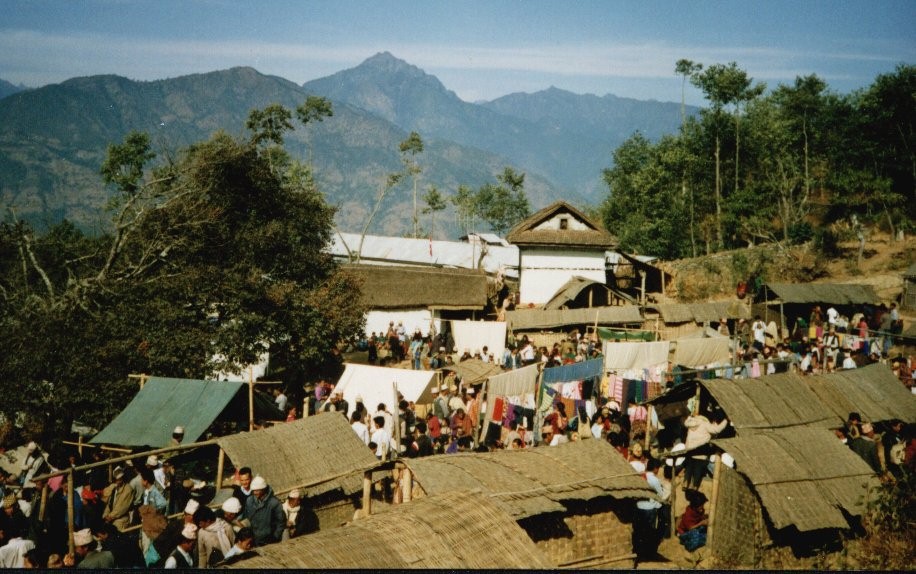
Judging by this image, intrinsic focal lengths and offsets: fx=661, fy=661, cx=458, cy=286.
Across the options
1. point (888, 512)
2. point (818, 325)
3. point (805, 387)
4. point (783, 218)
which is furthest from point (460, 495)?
point (783, 218)

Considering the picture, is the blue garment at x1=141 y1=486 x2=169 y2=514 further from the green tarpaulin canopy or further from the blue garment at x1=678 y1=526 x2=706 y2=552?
the green tarpaulin canopy

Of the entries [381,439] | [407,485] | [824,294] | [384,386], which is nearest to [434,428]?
[381,439]

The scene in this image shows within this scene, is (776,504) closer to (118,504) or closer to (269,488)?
(269,488)

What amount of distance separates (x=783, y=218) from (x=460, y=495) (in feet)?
128

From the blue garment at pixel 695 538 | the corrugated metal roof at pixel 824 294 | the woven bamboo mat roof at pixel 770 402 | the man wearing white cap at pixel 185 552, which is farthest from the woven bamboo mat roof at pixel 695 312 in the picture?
the man wearing white cap at pixel 185 552

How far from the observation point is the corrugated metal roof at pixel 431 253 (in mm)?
45562

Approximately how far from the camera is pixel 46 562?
723 cm

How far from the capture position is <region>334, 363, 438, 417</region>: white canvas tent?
15469mm

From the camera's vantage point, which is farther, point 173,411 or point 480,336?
point 480,336

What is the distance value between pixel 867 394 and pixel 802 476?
533cm

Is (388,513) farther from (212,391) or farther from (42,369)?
(42,369)

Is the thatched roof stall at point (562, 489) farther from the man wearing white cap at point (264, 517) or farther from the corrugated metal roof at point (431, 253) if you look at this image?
the corrugated metal roof at point (431, 253)

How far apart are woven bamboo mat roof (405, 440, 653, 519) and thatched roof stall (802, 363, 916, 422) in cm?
543

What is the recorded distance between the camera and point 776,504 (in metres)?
8.02
